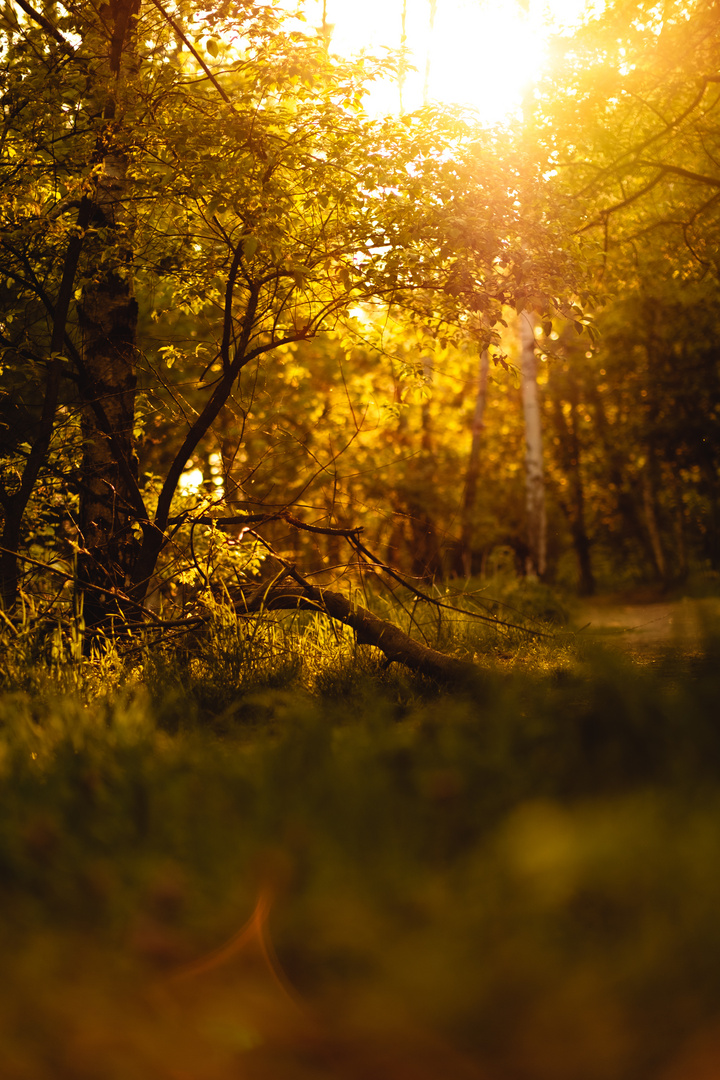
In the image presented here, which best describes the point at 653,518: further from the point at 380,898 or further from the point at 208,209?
the point at 380,898

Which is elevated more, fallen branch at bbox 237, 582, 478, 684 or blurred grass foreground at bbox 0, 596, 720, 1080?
fallen branch at bbox 237, 582, 478, 684

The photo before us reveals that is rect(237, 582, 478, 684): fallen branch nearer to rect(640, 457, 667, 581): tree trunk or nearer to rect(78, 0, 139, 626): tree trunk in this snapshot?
rect(78, 0, 139, 626): tree trunk

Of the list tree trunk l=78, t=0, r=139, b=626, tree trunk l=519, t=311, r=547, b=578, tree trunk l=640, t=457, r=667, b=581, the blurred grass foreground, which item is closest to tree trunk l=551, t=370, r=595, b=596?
tree trunk l=640, t=457, r=667, b=581

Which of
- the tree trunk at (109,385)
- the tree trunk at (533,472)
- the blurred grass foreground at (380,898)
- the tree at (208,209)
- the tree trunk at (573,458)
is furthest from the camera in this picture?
the tree trunk at (573,458)

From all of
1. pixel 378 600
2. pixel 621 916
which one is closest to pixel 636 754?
pixel 621 916

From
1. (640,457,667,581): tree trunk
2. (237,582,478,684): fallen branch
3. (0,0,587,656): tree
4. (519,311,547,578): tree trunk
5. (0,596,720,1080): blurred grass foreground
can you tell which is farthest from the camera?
(640,457,667,581): tree trunk

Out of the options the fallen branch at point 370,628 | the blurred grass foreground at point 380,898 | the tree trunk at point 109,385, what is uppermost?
the tree trunk at point 109,385

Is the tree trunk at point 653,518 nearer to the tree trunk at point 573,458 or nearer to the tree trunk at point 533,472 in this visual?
the tree trunk at point 573,458

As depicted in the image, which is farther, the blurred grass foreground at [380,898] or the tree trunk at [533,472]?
the tree trunk at [533,472]

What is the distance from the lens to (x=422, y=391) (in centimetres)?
602

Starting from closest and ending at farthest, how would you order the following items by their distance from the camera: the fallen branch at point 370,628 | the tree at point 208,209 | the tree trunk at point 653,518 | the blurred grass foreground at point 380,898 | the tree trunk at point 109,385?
the blurred grass foreground at point 380,898
the fallen branch at point 370,628
the tree at point 208,209
the tree trunk at point 109,385
the tree trunk at point 653,518

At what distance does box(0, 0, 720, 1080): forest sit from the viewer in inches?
56.7

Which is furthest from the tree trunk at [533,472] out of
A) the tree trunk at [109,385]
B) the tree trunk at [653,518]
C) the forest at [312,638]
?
the tree trunk at [109,385]

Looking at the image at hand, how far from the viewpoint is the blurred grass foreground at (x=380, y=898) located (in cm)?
136
